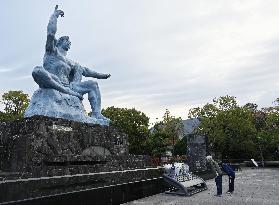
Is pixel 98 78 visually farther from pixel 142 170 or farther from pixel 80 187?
pixel 80 187

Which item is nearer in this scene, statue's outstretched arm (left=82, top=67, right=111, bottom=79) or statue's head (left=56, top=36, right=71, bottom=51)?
statue's head (left=56, top=36, right=71, bottom=51)

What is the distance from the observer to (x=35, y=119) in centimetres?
1057

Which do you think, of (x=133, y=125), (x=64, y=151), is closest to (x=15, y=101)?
(x=133, y=125)

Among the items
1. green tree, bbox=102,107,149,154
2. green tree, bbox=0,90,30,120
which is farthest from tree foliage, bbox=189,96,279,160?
green tree, bbox=0,90,30,120

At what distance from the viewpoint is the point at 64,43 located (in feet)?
46.4

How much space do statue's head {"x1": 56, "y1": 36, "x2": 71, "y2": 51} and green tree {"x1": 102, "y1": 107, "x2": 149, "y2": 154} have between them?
2765 cm

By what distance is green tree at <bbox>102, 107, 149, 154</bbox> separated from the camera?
137 feet

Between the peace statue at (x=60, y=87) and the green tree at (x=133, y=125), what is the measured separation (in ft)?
88.3

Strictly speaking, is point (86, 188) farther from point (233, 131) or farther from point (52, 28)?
point (233, 131)

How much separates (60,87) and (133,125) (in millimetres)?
29644

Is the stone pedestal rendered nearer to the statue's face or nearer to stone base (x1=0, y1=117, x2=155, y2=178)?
stone base (x1=0, y1=117, x2=155, y2=178)

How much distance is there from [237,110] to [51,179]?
116 feet

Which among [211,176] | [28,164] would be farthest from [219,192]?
[211,176]

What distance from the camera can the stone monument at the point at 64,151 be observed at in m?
7.41
